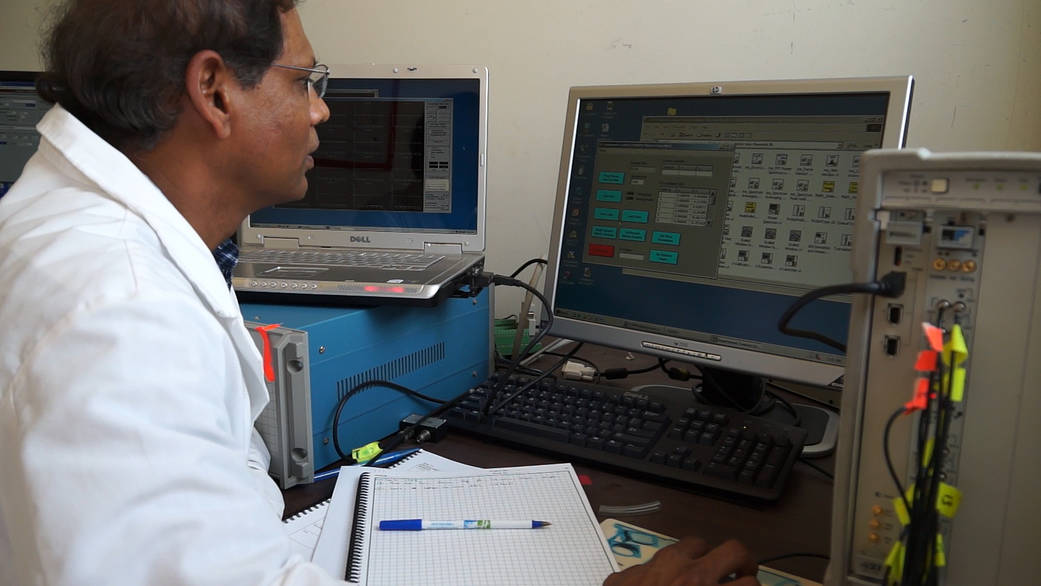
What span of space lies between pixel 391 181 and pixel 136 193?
25.5 inches

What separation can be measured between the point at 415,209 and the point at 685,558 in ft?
2.62

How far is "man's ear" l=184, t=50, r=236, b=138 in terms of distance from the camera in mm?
713

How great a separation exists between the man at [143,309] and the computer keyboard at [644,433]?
19 centimetres

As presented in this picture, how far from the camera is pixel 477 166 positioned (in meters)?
1.25

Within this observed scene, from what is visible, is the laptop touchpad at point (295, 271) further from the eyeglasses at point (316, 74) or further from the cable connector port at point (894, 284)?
the cable connector port at point (894, 284)

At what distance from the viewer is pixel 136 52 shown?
70 cm

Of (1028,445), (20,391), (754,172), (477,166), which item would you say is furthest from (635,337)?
(20,391)

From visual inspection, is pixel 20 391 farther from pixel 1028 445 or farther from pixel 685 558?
pixel 1028 445

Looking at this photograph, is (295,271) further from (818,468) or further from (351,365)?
(818,468)

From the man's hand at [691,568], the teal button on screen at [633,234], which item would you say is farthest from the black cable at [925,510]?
the teal button on screen at [633,234]

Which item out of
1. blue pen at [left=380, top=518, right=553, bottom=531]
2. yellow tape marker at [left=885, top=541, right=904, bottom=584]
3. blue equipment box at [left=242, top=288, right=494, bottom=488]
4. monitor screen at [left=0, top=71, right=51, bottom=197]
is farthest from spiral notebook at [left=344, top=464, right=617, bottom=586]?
monitor screen at [left=0, top=71, right=51, bottom=197]

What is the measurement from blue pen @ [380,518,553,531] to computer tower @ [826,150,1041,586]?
0.35 m

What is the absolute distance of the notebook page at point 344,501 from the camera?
0.75 m

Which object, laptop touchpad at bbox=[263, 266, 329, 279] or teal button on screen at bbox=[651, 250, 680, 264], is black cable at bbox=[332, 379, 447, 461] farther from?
teal button on screen at bbox=[651, 250, 680, 264]
